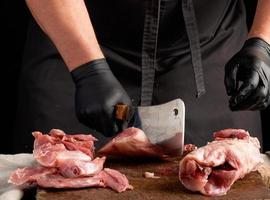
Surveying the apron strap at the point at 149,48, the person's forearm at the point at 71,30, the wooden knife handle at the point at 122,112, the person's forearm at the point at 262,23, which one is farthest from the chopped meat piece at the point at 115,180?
the person's forearm at the point at 262,23

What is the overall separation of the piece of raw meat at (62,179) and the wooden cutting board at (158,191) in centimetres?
2

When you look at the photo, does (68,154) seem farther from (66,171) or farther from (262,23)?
(262,23)

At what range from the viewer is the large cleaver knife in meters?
2.47

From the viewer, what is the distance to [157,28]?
10.1ft

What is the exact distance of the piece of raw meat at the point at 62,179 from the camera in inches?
86.0

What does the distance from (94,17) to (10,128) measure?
1.01 meters

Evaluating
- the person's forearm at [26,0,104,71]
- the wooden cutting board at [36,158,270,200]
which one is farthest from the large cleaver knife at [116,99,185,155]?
the person's forearm at [26,0,104,71]

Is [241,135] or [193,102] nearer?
[241,135]

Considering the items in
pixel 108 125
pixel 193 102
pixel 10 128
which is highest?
pixel 108 125

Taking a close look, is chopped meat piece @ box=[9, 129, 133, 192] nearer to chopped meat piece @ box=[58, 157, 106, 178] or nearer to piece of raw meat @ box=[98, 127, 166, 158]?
chopped meat piece @ box=[58, 157, 106, 178]

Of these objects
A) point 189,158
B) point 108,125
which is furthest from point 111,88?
point 189,158

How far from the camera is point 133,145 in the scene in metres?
2.47

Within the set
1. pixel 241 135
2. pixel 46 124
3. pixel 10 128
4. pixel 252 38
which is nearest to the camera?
pixel 241 135

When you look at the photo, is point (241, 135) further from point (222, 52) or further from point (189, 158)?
point (222, 52)
